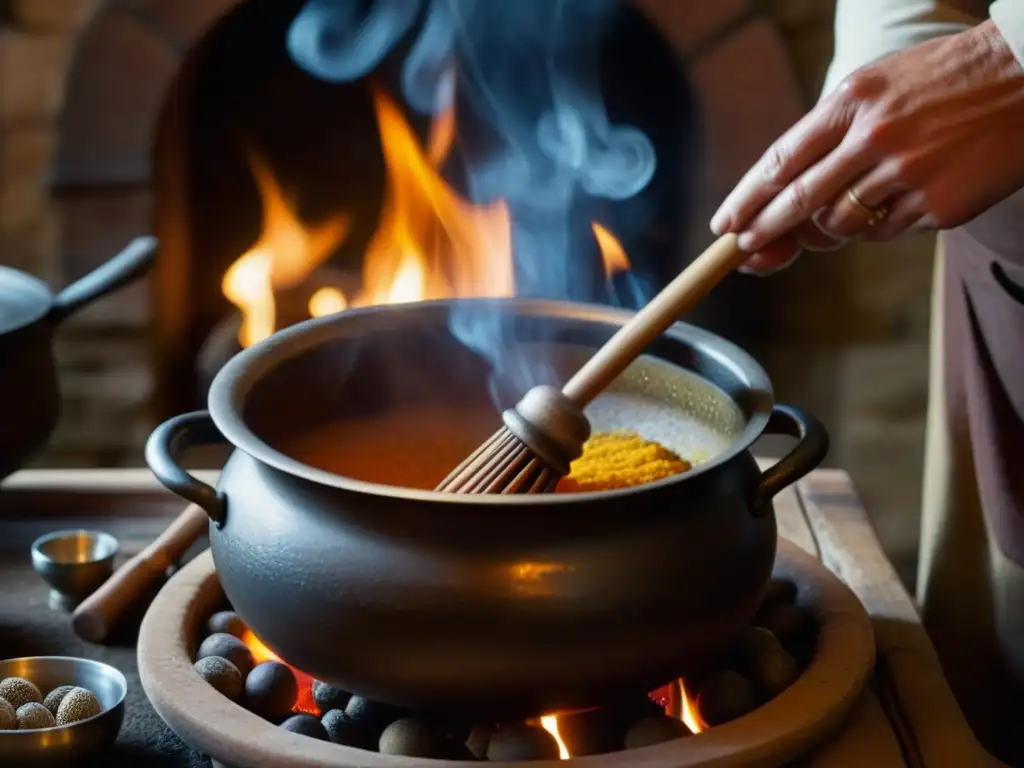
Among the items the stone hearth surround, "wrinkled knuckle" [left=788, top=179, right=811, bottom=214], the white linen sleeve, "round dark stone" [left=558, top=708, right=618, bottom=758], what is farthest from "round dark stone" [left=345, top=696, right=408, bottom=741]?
the stone hearth surround

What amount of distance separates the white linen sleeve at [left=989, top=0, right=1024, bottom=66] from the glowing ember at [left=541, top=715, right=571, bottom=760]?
0.57 meters


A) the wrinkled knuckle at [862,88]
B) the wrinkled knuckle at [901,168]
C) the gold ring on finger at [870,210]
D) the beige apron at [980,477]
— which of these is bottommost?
the beige apron at [980,477]

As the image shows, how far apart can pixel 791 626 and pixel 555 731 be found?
0.22 meters

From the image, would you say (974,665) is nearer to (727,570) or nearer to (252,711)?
(727,570)

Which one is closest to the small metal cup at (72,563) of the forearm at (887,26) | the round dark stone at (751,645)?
the round dark stone at (751,645)

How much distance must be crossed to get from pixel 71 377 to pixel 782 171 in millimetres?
1398

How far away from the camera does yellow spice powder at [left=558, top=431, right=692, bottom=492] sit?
966mm

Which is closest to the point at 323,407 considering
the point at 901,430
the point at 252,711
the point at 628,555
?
the point at 252,711

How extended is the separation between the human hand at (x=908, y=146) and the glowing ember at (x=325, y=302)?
92 centimetres

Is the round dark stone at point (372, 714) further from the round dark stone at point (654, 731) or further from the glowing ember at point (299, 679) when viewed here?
the round dark stone at point (654, 731)

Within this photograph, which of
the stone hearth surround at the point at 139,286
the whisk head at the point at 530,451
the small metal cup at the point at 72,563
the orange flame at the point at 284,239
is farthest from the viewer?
the orange flame at the point at 284,239

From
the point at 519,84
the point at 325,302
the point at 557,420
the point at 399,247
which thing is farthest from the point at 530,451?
the point at 519,84

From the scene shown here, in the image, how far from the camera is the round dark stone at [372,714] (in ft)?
2.98

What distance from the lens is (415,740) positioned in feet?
2.78
